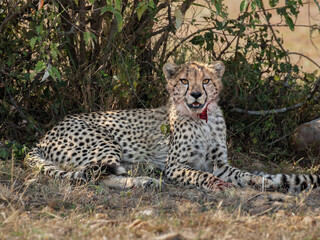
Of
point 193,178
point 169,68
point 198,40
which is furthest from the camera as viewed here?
point 198,40

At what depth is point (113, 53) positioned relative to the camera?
5031 millimetres

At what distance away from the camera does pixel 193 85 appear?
437cm

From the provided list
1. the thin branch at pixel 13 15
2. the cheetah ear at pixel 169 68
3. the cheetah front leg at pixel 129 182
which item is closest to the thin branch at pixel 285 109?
the cheetah ear at pixel 169 68

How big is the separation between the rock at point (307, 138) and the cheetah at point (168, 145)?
2.65 ft

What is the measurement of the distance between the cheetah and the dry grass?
20cm

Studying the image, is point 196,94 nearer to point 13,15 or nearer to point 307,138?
point 307,138

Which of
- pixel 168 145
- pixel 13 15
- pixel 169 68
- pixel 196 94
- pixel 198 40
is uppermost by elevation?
pixel 13 15

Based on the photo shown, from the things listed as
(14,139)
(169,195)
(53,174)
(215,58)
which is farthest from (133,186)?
(215,58)

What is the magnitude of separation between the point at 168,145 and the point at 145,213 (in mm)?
1490

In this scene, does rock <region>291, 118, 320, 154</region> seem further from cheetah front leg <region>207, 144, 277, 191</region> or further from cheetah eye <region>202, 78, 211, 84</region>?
cheetah eye <region>202, 78, 211, 84</region>

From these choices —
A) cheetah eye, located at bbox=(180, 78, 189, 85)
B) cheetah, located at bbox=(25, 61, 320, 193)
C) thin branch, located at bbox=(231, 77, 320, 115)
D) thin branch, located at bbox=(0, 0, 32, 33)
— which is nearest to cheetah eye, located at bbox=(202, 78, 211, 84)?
cheetah, located at bbox=(25, 61, 320, 193)

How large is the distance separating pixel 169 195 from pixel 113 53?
169 centimetres

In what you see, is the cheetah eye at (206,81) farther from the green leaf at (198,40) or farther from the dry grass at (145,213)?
the dry grass at (145,213)

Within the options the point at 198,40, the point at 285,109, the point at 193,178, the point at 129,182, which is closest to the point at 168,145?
the point at 193,178
